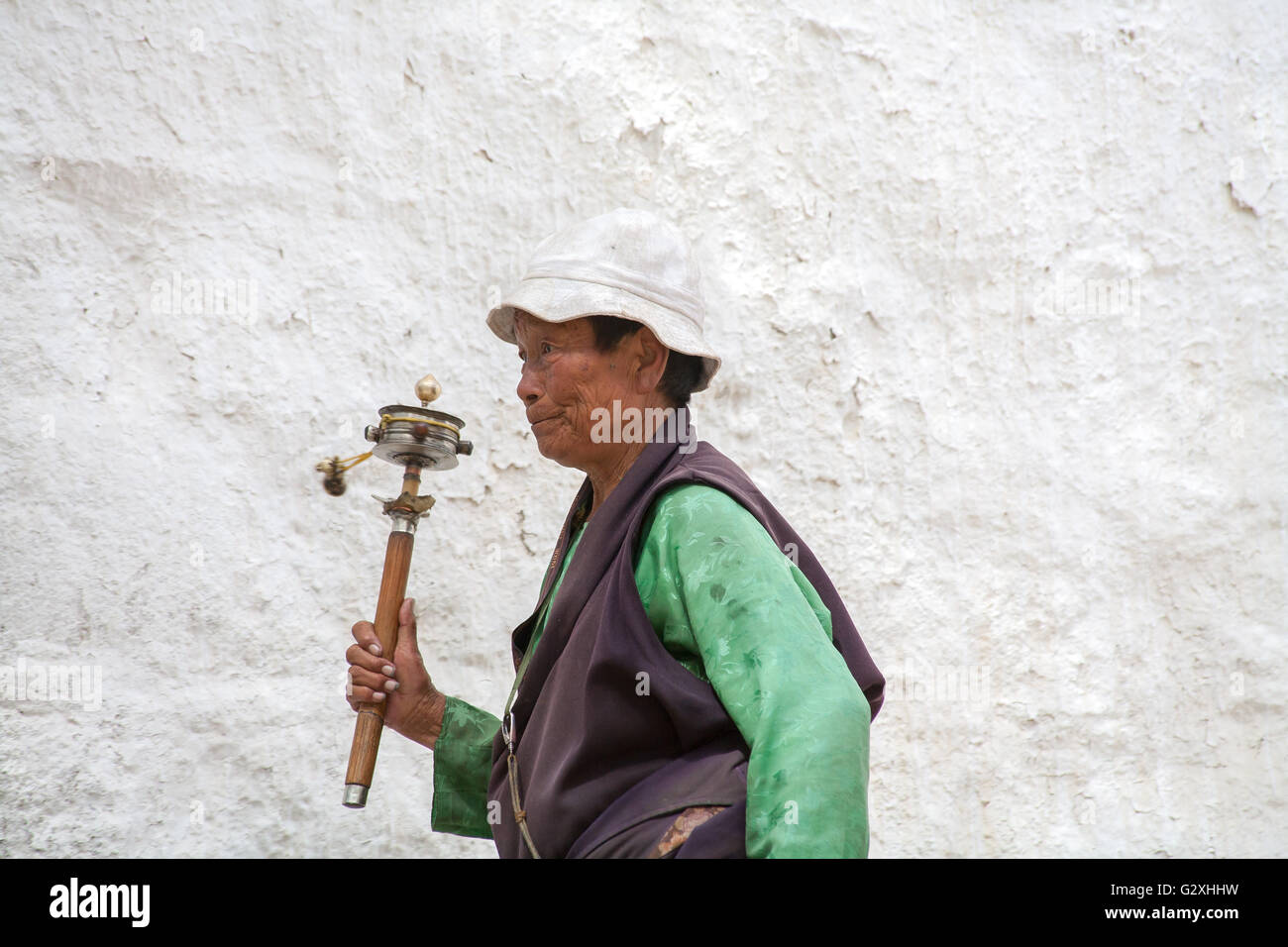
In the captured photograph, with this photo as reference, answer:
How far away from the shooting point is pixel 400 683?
2332 mm

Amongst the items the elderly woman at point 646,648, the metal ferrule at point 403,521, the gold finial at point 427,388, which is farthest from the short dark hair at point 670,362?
the metal ferrule at point 403,521

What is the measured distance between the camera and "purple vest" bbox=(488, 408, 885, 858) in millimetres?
1717

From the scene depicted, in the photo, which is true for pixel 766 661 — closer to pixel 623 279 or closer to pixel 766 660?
Answer: pixel 766 660

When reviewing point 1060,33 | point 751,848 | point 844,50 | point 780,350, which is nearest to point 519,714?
point 751,848

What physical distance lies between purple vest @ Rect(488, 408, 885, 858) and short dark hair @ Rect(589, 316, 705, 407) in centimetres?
16

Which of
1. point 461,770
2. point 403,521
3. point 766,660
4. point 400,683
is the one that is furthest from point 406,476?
point 766,660

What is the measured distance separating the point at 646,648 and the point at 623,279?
25.0 inches

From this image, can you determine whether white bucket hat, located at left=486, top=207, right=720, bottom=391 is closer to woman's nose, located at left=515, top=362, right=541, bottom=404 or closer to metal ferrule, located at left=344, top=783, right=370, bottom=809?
woman's nose, located at left=515, top=362, right=541, bottom=404

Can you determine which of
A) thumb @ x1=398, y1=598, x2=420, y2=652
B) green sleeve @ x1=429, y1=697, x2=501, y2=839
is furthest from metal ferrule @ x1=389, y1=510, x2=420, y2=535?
green sleeve @ x1=429, y1=697, x2=501, y2=839

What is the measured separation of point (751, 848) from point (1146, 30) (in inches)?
148

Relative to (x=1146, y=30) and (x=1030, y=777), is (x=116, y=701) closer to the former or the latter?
(x=1030, y=777)

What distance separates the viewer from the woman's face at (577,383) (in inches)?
82.9

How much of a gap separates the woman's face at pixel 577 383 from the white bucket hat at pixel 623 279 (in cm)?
5

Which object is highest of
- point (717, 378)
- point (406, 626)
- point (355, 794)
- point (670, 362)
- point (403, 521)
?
point (717, 378)
